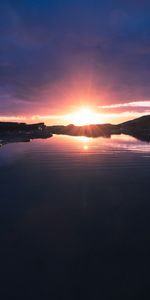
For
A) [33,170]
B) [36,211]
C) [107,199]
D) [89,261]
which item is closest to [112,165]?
[33,170]

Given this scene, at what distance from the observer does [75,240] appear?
10.2 meters

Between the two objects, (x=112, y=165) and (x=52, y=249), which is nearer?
(x=52, y=249)

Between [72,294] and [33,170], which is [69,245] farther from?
[33,170]

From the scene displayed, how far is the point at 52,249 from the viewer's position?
9508 mm

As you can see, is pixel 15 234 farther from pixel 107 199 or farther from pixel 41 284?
pixel 107 199

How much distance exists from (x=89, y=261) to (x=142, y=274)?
5.19ft

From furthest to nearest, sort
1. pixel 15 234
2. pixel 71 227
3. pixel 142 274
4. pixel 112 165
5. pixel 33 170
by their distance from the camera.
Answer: pixel 112 165, pixel 33 170, pixel 71 227, pixel 15 234, pixel 142 274

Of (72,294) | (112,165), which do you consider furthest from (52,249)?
(112,165)

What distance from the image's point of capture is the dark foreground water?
755cm

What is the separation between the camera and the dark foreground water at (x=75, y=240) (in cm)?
755

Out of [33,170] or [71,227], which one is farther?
[33,170]

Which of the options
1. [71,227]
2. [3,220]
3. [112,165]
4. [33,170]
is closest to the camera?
[71,227]

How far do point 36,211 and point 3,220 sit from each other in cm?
176

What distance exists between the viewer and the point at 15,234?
35.0ft
